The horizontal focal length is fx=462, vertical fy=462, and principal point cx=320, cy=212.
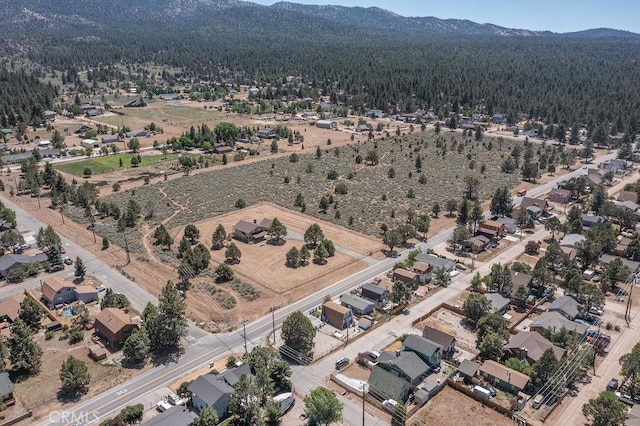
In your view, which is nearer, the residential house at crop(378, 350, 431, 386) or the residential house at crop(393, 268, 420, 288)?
the residential house at crop(378, 350, 431, 386)

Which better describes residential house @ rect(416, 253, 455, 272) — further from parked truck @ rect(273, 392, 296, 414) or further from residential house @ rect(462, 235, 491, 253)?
parked truck @ rect(273, 392, 296, 414)

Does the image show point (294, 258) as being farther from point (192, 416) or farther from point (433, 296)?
point (192, 416)

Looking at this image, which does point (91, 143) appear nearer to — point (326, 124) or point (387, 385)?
point (326, 124)

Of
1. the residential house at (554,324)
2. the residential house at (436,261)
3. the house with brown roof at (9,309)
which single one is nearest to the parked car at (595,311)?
the residential house at (554,324)

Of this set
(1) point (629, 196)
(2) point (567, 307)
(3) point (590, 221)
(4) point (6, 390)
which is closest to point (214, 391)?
(4) point (6, 390)

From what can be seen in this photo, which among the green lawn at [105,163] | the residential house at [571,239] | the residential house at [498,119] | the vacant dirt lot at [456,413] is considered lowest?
the green lawn at [105,163]

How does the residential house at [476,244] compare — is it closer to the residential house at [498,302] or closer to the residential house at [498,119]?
the residential house at [498,302]

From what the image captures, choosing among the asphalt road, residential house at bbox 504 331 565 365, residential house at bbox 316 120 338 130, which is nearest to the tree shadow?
the asphalt road
